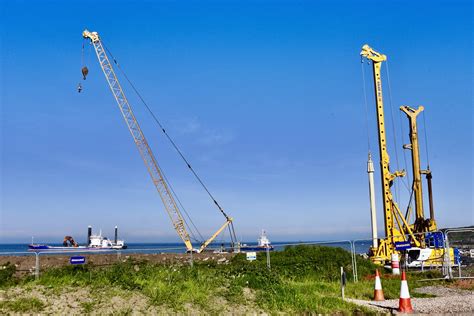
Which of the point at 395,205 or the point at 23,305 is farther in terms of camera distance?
the point at 395,205

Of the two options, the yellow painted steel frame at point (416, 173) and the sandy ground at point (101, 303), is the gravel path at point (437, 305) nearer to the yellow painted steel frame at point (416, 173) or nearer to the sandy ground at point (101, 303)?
the sandy ground at point (101, 303)

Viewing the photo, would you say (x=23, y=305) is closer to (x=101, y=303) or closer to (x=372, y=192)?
(x=101, y=303)

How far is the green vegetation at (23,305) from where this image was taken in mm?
8648

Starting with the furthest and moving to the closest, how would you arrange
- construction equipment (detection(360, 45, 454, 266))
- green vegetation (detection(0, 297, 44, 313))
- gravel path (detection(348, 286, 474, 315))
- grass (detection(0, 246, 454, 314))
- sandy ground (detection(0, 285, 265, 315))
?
construction equipment (detection(360, 45, 454, 266)) → gravel path (detection(348, 286, 474, 315)) → grass (detection(0, 246, 454, 314)) → sandy ground (detection(0, 285, 265, 315)) → green vegetation (detection(0, 297, 44, 313))

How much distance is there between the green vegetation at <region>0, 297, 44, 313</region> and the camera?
28.4ft

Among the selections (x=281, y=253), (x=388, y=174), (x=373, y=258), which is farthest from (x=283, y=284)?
(x=388, y=174)

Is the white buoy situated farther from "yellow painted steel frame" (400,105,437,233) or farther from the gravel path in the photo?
the gravel path

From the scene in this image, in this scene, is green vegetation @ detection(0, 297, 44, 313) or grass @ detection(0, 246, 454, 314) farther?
grass @ detection(0, 246, 454, 314)

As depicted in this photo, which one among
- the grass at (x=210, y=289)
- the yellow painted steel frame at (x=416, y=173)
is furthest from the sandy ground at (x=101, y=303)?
the yellow painted steel frame at (x=416, y=173)

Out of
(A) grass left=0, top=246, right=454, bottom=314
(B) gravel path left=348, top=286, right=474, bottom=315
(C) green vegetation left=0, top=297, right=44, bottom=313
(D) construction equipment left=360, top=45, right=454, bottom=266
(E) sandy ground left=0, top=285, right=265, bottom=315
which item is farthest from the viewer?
(D) construction equipment left=360, top=45, right=454, bottom=266

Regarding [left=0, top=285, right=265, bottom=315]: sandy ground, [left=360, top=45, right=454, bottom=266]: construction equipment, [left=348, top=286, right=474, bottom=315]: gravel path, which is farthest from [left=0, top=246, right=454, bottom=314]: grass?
[left=360, top=45, right=454, bottom=266]: construction equipment

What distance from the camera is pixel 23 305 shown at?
8773 mm

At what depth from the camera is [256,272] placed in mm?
11859

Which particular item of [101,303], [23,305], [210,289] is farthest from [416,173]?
[23,305]
